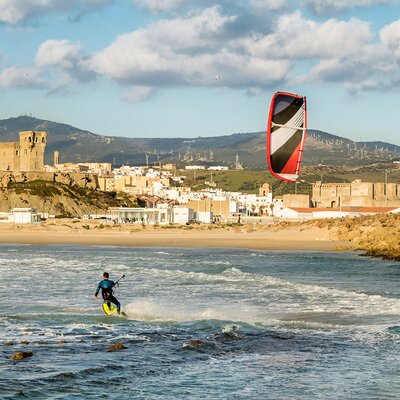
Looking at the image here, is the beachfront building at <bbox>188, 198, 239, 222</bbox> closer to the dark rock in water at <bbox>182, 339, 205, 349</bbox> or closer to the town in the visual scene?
the town

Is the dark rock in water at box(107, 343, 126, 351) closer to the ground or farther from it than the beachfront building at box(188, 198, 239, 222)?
closer to the ground

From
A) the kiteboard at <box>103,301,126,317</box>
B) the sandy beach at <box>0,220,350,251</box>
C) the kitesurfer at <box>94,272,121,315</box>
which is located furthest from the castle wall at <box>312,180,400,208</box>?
the kitesurfer at <box>94,272,121,315</box>

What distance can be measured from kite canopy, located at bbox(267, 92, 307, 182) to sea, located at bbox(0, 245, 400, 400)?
3.66 m

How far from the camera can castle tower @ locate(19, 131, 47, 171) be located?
13488 cm

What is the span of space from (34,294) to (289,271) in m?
13.9

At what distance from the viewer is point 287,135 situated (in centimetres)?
1338

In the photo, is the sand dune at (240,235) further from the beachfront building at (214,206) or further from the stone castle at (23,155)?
the stone castle at (23,155)

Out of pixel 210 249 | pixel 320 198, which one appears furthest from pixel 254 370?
pixel 320 198

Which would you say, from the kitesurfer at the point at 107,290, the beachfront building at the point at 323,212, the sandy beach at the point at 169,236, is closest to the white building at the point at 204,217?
the beachfront building at the point at 323,212

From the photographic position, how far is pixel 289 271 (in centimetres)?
3744

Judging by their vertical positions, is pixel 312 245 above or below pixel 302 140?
below

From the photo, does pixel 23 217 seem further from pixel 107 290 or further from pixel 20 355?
pixel 20 355

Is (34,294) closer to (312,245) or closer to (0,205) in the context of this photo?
(312,245)

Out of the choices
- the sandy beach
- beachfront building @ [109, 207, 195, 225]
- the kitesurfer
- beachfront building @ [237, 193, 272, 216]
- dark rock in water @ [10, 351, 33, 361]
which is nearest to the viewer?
dark rock in water @ [10, 351, 33, 361]
